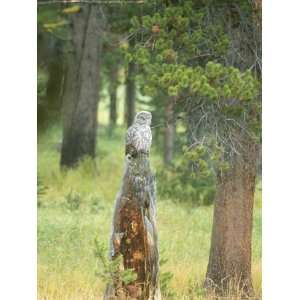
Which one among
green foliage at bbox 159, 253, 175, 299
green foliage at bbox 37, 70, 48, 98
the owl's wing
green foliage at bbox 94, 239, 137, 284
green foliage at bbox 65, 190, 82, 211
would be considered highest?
green foliage at bbox 37, 70, 48, 98

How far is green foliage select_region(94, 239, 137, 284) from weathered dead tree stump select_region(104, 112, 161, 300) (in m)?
0.02

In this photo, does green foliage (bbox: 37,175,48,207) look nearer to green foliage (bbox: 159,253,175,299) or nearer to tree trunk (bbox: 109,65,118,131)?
green foliage (bbox: 159,253,175,299)

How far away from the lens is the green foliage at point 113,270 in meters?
6.08

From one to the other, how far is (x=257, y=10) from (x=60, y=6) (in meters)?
3.65

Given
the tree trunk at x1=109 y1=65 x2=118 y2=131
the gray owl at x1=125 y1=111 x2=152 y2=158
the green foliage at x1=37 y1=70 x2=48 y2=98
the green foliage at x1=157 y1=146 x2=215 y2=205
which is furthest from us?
the tree trunk at x1=109 y1=65 x2=118 y2=131

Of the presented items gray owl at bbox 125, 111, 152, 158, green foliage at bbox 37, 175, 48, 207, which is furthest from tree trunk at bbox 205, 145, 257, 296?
green foliage at bbox 37, 175, 48, 207

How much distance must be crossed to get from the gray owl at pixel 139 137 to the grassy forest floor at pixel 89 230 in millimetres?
1031

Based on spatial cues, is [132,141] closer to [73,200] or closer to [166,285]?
[166,285]

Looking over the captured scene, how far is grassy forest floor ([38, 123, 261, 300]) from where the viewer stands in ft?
22.7

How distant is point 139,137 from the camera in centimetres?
600

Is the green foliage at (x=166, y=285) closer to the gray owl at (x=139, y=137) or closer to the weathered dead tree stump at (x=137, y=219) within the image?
Answer: the weathered dead tree stump at (x=137, y=219)
